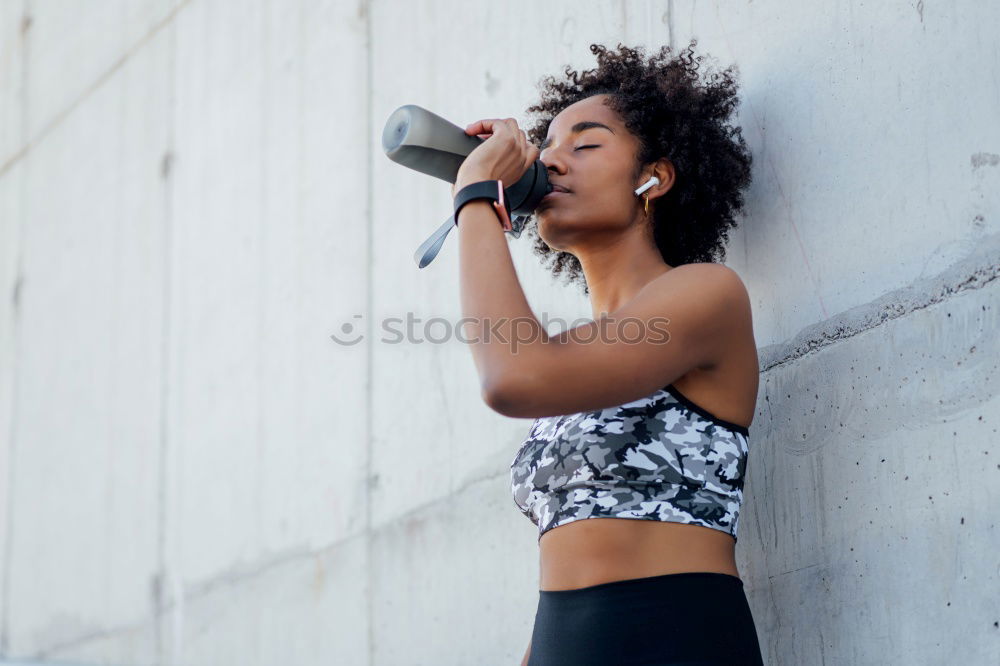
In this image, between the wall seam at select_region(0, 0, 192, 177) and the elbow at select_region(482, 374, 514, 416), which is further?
the wall seam at select_region(0, 0, 192, 177)

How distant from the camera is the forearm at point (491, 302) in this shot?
1.62m

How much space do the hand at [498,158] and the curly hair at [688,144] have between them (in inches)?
10.4

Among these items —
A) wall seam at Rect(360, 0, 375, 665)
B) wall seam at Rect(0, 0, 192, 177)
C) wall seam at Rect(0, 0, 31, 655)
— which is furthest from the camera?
wall seam at Rect(0, 0, 31, 655)

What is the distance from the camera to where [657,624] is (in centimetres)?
163

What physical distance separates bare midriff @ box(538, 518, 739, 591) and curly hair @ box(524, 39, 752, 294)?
573 mm

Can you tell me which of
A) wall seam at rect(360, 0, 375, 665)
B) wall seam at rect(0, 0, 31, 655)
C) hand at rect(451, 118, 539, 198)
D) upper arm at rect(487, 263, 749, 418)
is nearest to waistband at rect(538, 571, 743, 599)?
upper arm at rect(487, 263, 749, 418)

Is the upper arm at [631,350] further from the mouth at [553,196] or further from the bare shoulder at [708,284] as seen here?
the mouth at [553,196]

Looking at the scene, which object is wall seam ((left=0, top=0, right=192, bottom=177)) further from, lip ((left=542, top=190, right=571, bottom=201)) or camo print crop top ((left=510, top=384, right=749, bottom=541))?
camo print crop top ((left=510, top=384, right=749, bottom=541))

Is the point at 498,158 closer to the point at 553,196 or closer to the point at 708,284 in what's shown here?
the point at 553,196

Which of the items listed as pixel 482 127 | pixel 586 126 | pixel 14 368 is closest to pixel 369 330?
pixel 586 126

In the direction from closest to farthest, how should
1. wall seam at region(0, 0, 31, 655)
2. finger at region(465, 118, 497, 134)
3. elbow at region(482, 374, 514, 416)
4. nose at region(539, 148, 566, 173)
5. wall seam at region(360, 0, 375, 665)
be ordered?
elbow at region(482, 374, 514, 416), finger at region(465, 118, 497, 134), nose at region(539, 148, 566, 173), wall seam at region(360, 0, 375, 665), wall seam at region(0, 0, 31, 655)

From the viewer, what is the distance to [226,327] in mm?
3750

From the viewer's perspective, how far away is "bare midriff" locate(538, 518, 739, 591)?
168 cm

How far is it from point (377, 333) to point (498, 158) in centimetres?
A: 137
